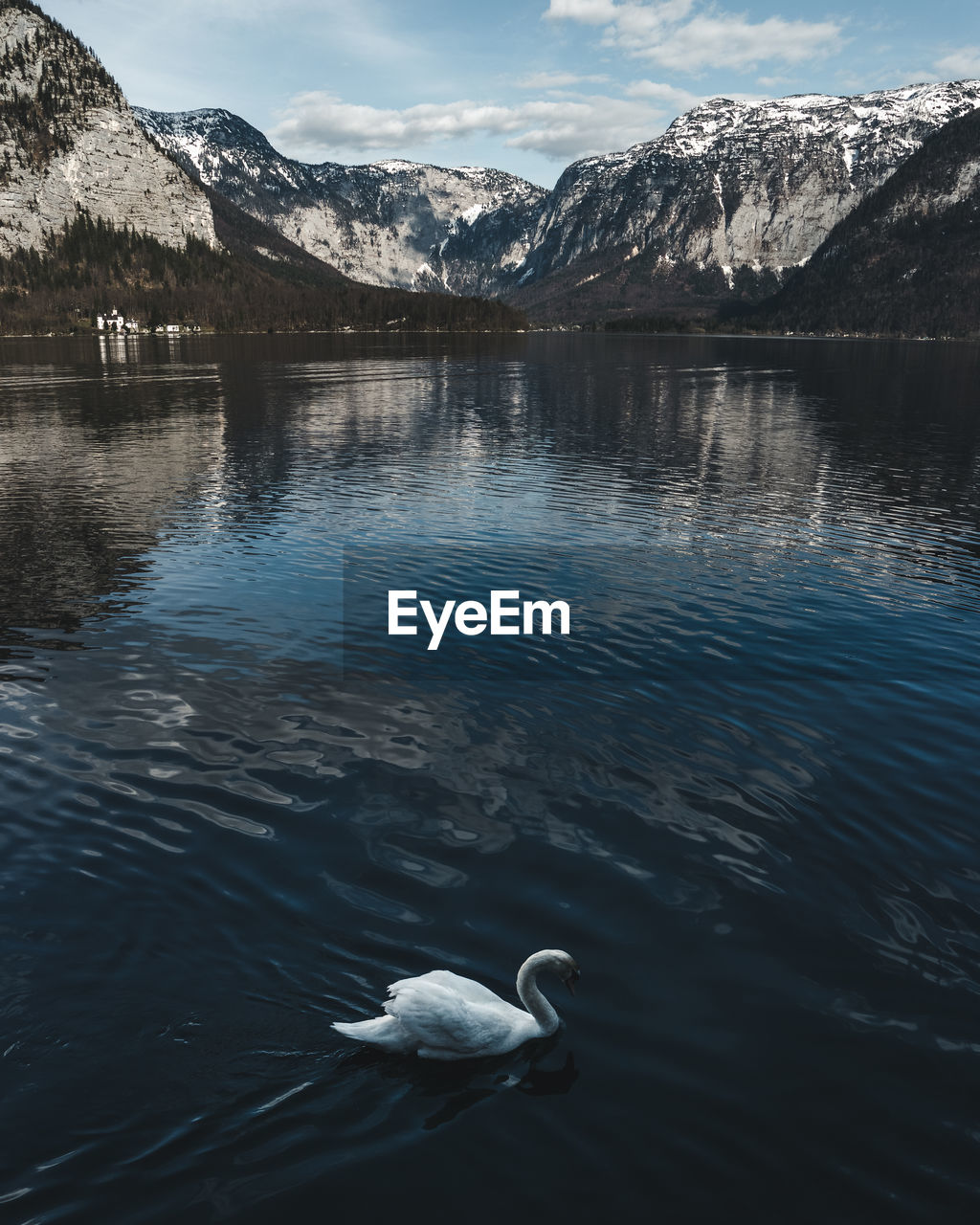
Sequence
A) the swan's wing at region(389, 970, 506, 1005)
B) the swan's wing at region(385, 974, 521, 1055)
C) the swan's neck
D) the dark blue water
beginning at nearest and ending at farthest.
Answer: the dark blue water, the swan's wing at region(385, 974, 521, 1055), the swan's wing at region(389, 970, 506, 1005), the swan's neck

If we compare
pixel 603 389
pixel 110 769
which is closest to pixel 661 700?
pixel 110 769

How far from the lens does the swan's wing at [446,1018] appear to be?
8.16 metres

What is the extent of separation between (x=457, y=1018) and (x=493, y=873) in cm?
382

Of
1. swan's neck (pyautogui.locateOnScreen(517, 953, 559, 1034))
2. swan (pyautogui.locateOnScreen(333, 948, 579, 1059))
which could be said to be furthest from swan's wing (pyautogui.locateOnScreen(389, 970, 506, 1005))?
swan's neck (pyautogui.locateOnScreen(517, 953, 559, 1034))

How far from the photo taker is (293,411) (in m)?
77.1

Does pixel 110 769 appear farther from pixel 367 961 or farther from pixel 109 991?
pixel 367 961

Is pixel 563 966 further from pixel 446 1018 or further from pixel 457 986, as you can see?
pixel 446 1018

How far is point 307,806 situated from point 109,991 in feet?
15.6

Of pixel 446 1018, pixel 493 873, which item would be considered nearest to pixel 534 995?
pixel 446 1018

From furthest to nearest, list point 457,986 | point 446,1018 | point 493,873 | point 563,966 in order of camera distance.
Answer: point 493,873
point 563,966
point 457,986
point 446,1018

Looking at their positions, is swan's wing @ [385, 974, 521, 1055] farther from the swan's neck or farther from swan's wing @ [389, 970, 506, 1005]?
the swan's neck

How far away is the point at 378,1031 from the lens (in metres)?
8.25

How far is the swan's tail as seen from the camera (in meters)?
8.26

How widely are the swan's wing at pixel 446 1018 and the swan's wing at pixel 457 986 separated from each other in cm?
3
